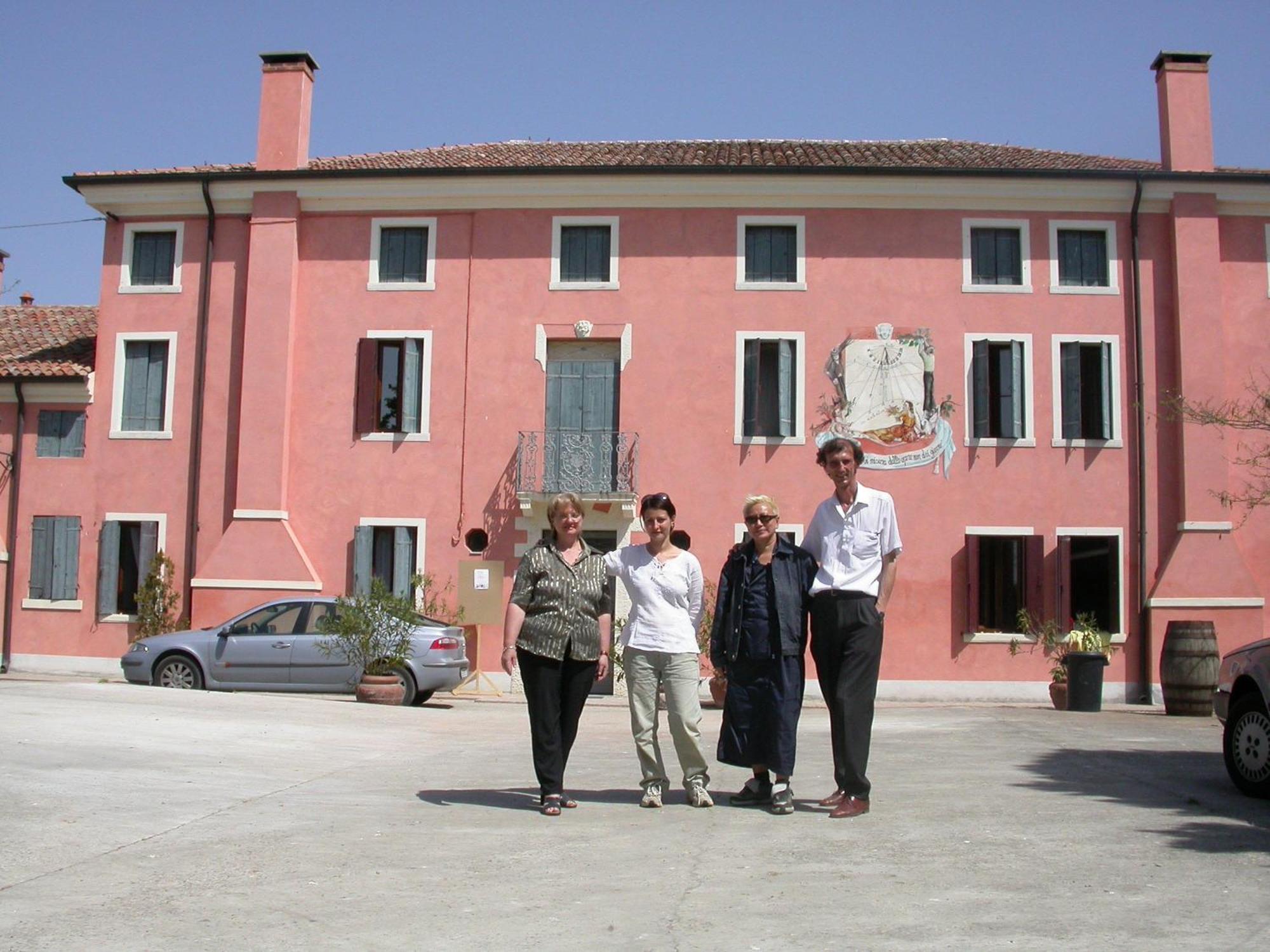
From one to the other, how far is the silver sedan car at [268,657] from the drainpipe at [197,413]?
458cm

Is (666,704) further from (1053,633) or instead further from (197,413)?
(197,413)

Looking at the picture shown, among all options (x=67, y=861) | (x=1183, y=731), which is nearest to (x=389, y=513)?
(x=1183, y=731)

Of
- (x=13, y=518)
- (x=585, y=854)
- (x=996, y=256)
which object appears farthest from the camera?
(x=13, y=518)

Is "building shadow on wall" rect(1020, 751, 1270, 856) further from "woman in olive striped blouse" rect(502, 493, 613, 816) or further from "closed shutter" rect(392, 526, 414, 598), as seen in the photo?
"closed shutter" rect(392, 526, 414, 598)

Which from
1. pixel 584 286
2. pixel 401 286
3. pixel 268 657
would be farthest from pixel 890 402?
pixel 268 657

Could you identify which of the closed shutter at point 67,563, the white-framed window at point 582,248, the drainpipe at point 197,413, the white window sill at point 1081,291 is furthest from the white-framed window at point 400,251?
the white window sill at point 1081,291

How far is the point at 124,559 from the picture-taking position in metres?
23.0

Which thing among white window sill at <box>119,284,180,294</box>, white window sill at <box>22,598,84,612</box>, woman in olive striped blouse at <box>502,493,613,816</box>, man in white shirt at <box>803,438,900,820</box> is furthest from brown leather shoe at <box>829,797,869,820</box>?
white window sill at <box>119,284,180,294</box>

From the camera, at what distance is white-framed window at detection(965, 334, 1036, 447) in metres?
22.2

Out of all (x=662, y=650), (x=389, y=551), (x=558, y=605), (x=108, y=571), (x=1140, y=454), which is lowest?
(x=662, y=650)

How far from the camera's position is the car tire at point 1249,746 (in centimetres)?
822

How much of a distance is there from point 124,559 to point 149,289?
4655mm

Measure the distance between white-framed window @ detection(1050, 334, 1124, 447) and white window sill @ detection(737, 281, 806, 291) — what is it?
4237 mm

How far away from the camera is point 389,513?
888 inches
